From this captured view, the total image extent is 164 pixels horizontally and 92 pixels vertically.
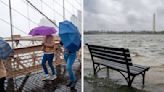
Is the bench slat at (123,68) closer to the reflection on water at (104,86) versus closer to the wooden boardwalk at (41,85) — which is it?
the reflection on water at (104,86)

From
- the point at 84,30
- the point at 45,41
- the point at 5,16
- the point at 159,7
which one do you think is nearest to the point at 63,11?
the point at 45,41

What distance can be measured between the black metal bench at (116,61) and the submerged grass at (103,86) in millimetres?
97

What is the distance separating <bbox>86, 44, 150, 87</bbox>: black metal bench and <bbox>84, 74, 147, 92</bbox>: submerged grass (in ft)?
0.32

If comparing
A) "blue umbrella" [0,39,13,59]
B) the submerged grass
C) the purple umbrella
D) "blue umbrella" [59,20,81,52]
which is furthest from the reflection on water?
"blue umbrella" [0,39,13,59]

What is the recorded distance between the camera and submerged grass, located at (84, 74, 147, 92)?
11.6 ft

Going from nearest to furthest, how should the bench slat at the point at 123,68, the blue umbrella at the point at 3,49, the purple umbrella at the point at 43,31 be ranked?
the blue umbrella at the point at 3,49, the bench slat at the point at 123,68, the purple umbrella at the point at 43,31

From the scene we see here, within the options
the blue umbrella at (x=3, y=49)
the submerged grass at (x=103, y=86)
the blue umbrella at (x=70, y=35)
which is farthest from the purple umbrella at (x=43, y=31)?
the submerged grass at (x=103, y=86)

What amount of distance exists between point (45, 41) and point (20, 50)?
34 centimetres

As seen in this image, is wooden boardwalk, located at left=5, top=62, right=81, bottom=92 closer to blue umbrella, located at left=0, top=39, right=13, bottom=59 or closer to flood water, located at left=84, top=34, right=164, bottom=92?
flood water, located at left=84, top=34, right=164, bottom=92

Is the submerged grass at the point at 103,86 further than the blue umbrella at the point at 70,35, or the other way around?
the submerged grass at the point at 103,86

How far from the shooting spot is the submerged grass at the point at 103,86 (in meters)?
3.53

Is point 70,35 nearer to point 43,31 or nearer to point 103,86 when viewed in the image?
point 43,31

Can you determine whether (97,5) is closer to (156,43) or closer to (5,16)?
(156,43)

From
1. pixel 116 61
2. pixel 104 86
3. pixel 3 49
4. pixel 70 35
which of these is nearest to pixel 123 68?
pixel 116 61
